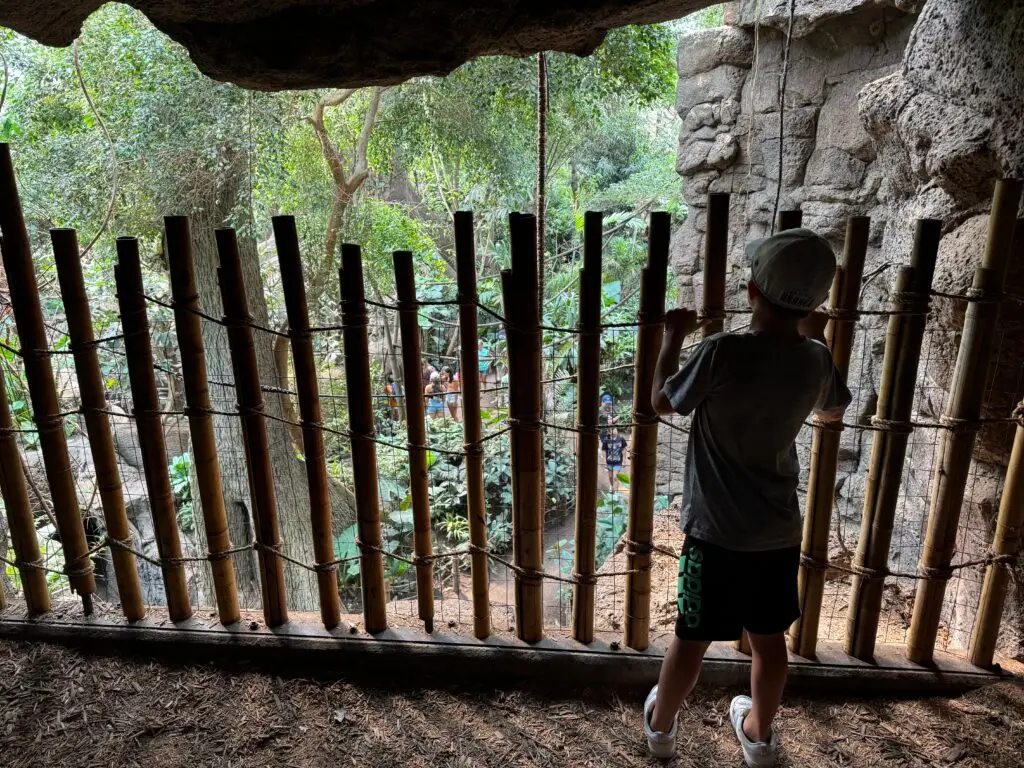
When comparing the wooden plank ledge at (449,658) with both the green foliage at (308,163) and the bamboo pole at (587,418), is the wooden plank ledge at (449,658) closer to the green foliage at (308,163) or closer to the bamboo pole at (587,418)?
the bamboo pole at (587,418)

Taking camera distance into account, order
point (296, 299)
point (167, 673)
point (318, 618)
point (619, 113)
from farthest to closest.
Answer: point (619, 113) → point (318, 618) → point (167, 673) → point (296, 299)

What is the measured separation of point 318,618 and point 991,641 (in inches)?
75.3

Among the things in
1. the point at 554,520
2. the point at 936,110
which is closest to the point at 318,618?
the point at 936,110

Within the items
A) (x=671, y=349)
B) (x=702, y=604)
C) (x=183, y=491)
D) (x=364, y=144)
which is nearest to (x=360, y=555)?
(x=702, y=604)

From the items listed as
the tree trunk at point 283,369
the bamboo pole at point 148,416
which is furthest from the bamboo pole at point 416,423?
the tree trunk at point 283,369

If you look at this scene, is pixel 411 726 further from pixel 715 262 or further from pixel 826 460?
pixel 715 262

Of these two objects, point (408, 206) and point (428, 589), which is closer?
point (428, 589)

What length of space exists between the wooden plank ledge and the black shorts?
0.50 metres

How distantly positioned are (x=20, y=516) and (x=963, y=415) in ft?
8.87

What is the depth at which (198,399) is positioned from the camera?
2033 millimetres

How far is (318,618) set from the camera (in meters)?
2.28

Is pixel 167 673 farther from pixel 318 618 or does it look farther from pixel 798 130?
pixel 798 130

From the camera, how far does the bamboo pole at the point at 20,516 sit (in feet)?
7.18

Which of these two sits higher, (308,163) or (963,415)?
(308,163)
